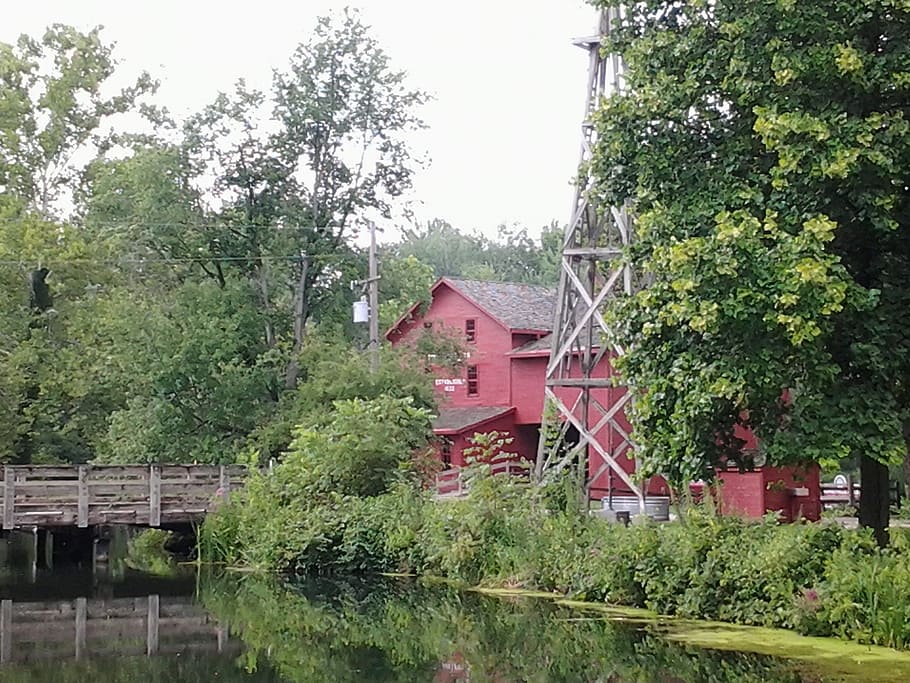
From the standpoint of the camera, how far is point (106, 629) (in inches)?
843

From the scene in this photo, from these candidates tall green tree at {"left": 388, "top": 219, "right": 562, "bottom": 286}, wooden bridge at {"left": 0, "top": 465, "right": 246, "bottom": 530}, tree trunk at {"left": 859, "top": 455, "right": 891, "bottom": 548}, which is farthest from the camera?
tall green tree at {"left": 388, "top": 219, "right": 562, "bottom": 286}

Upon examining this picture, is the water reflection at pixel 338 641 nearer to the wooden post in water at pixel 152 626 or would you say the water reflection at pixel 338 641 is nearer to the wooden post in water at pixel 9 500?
the wooden post in water at pixel 152 626

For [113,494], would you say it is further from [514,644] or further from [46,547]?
[514,644]

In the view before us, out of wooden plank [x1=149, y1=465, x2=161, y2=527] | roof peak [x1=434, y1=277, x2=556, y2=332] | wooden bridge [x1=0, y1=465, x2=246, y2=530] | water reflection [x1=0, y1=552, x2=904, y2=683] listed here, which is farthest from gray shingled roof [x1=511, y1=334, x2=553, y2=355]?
water reflection [x1=0, y1=552, x2=904, y2=683]

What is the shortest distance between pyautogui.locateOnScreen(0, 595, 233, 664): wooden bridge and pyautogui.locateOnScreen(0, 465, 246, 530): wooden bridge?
195 inches

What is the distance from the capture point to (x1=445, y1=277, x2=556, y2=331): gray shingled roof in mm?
44781

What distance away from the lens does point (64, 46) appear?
144 feet

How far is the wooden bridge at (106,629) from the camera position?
18.7 meters

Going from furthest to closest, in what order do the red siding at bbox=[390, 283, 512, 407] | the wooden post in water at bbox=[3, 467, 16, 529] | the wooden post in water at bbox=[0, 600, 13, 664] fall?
the red siding at bbox=[390, 283, 512, 407], the wooden post in water at bbox=[3, 467, 16, 529], the wooden post in water at bbox=[0, 600, 13, 664]

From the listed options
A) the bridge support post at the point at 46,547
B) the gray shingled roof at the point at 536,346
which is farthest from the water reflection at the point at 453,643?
the gray shingled roof at the point at 536,346

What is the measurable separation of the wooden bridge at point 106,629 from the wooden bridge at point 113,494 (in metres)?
4.95

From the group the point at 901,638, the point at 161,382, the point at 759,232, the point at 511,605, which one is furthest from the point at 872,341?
the point at 161,382

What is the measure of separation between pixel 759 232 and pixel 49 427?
31.3m

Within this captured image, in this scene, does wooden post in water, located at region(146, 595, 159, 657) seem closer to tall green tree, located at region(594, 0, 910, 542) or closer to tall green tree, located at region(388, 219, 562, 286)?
tall green tree, located at region(594, 0, 910, 542)
